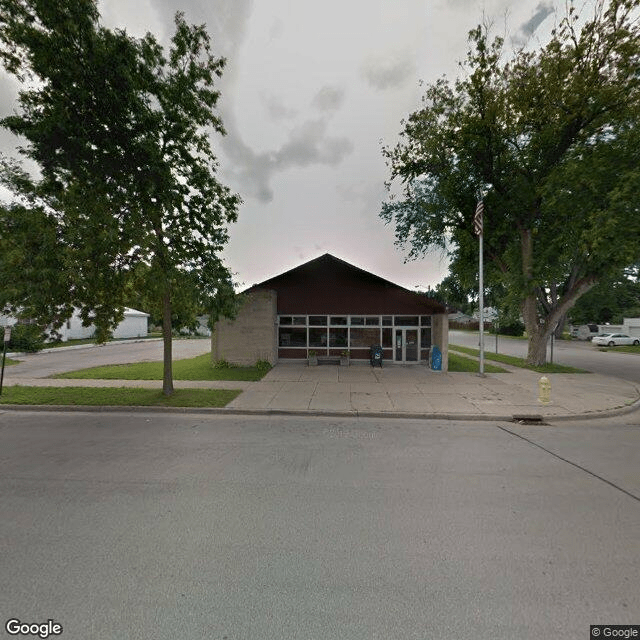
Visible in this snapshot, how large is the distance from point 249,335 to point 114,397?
6936 millimetres

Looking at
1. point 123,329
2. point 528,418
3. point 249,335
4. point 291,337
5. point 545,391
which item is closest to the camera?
point 528,418

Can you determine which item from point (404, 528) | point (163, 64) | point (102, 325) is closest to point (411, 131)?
point (163, 64)

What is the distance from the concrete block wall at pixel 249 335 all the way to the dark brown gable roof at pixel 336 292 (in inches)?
46.5

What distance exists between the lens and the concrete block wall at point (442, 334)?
1426 centimetres

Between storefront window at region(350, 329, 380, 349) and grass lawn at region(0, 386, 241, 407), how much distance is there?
8189 millimetres

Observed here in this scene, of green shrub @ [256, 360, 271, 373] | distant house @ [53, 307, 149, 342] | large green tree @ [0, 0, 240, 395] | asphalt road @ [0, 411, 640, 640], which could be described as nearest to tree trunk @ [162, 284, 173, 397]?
large green tree @ [0, 0, 240, 395]

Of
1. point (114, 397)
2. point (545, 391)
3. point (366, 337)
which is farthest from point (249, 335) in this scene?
point (545, 391)

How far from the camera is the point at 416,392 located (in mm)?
9961

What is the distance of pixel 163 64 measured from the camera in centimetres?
841

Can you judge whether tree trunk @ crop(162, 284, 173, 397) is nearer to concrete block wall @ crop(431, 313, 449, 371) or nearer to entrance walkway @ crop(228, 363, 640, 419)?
entrance walkway @ crop(228, 363, 640, 419)

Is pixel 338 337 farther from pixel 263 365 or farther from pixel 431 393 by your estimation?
pixel 431 393

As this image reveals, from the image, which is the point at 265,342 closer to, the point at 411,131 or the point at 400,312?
the point at 400,312

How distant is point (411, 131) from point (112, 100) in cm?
1379

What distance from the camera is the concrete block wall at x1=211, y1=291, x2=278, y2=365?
15.1 metres
